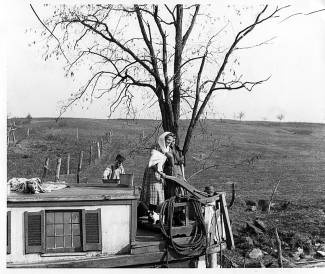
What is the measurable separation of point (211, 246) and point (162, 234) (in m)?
1.11

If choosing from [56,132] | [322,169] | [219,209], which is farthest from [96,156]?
[219,209]

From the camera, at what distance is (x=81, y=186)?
39.0 feet

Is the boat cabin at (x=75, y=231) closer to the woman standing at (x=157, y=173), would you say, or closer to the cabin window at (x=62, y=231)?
the cabin window at (x=62, y=231)

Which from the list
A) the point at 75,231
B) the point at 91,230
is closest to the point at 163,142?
the point at 91,230

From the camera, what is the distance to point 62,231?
30.0 feet

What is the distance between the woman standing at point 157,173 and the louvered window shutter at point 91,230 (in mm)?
1611

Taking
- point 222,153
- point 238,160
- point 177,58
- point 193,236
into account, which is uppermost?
point 177,58

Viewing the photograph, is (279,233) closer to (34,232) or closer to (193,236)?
(193,236)

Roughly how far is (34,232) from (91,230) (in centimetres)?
96

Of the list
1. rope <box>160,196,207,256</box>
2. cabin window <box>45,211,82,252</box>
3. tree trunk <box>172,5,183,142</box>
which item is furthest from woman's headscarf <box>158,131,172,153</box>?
tree trunk <box>172,5,183,142</box>

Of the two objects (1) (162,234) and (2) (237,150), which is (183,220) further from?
(2) (237,150)

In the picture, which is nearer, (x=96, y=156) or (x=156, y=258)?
(x=156, y=258)

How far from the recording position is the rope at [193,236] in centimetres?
991

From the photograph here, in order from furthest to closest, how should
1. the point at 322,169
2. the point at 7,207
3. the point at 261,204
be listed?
1. the point at 322,169
2. the point at 261,204
3. the point at 7,207
